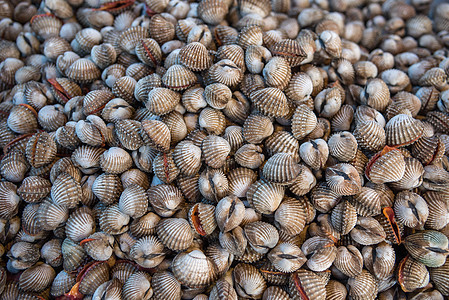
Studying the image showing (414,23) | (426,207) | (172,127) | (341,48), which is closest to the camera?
(426,207)

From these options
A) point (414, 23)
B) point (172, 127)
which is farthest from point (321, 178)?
point (414, 23)

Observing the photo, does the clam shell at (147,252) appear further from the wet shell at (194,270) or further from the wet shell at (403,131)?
the wet shell at (403,131)

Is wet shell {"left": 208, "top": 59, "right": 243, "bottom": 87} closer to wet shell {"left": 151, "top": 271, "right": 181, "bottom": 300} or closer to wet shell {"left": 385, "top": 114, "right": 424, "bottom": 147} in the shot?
wet shell {"left": 385, "top": 114, "right": 424, "bottom": 147}

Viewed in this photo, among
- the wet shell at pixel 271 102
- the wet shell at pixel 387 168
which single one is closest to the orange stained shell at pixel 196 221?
the wet shell at pixel 271 102

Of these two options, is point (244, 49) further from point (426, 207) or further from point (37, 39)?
→ point (37, 39)

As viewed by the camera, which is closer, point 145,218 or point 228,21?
point 145,218

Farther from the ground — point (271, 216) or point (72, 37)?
point (72, 37)

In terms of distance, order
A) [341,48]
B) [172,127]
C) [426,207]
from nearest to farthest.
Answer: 1. [426,207]
2. [172,127]
3. [341,48]
